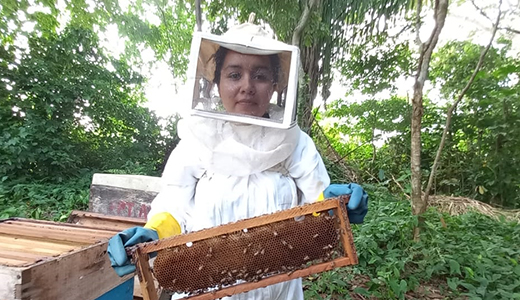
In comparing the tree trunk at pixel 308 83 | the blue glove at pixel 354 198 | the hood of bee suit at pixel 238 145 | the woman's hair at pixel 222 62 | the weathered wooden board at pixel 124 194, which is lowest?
the weathered wooden board at pixel 124 194

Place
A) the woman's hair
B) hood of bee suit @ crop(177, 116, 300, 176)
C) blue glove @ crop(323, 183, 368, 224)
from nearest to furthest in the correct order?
1. blue glove @ crop(323, 183, 368, 224)
2. hood of bee suit @ crop(177, 116, 300, 176)
3. the woman's hair

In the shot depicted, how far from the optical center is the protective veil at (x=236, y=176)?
4.52ft

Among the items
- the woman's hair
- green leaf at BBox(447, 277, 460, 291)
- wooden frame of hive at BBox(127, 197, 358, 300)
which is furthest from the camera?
green leaf at BBox(447, 277, 460, 291)

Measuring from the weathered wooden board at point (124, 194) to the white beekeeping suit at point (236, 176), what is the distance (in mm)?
2601

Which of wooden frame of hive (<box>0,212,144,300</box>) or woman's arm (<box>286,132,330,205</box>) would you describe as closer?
wooden frame of hive (<box>0,212,144,300</box>)

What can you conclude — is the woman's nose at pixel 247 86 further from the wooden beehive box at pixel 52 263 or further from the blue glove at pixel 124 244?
the wooden beehive box at pixel 52 263

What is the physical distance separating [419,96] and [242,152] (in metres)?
2.28

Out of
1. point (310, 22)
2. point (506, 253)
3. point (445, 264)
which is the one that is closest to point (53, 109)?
point (310, 22)

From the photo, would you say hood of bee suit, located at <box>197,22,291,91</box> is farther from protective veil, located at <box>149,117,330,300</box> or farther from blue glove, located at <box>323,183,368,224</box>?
blue glove, located at <box>323,183,368,224</box>

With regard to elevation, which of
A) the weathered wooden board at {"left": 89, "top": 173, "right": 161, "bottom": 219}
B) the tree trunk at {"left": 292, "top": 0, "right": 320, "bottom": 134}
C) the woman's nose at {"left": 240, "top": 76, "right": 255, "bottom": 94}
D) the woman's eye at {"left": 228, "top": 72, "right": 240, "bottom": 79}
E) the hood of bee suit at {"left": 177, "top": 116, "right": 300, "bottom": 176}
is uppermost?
the tree trunk at {"left": 292, "top": 0, "right": 320, "bottom": 134}

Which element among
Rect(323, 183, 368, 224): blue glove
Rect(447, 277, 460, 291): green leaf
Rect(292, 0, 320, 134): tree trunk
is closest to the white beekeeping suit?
Rect(323, 183, 368, 224): blue glove

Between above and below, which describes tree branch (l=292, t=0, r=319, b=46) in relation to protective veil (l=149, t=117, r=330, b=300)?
above

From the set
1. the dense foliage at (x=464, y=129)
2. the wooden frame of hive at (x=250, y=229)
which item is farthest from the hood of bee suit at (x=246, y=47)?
the dense foliage at (x=464, y=129)

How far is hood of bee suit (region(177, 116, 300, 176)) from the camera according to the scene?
1374mm
